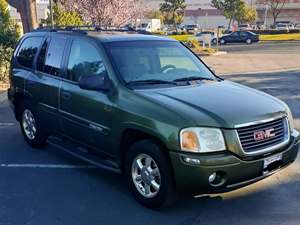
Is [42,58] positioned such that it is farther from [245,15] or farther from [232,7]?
[245,15]

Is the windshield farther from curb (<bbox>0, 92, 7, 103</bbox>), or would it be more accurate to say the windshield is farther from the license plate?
curb (<bbox>0, 92, 7, 103</bbox>)

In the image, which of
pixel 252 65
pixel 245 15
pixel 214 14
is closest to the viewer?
pixel 252 65

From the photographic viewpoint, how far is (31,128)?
707 cm

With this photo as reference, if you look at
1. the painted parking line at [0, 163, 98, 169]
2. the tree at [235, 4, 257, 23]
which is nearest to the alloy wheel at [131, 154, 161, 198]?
the painted parking line at [0, 163, 98, 169]

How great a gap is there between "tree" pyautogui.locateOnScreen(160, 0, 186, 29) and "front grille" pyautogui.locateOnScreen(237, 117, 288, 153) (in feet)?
230

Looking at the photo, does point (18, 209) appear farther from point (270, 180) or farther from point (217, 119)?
point (270, 180)

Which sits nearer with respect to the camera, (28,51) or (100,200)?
(100,200)

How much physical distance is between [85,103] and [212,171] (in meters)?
1.92

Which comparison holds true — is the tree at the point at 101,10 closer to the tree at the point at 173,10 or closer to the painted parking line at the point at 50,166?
the painted parking line at the point at 50,166

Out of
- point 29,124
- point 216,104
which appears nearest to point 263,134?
point 216,104

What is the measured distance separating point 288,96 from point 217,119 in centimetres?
781

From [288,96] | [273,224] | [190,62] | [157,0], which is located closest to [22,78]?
[190,62]

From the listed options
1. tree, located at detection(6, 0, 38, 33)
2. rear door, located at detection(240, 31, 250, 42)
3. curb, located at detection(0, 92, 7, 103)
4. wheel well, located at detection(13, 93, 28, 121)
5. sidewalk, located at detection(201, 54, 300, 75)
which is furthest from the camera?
rear door, located at detection(240, 31, 250, 42)

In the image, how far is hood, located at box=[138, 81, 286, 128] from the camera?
14.3 ft
